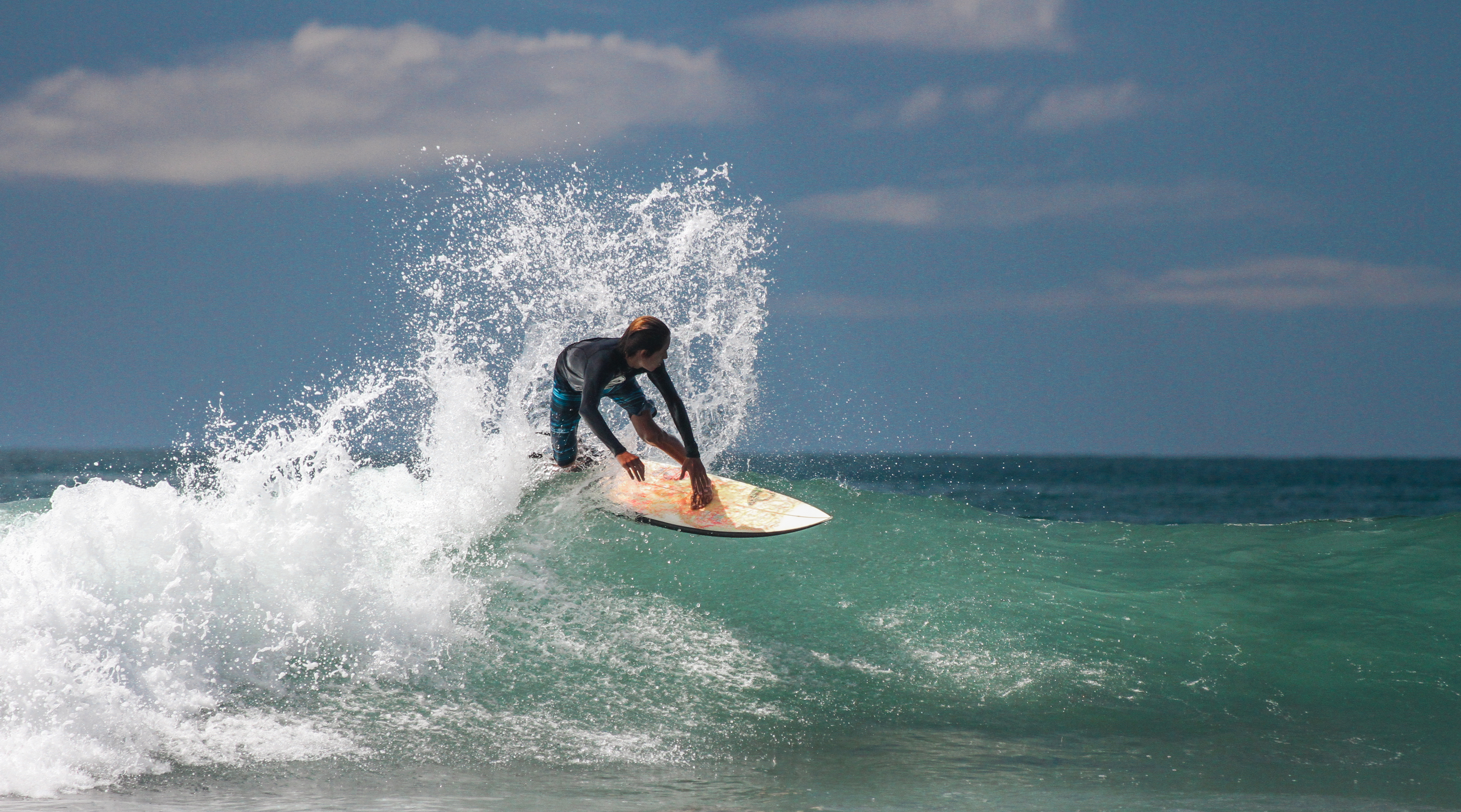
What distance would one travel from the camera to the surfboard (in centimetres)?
687

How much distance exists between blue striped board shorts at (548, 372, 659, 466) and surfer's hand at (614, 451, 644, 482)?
498 mm

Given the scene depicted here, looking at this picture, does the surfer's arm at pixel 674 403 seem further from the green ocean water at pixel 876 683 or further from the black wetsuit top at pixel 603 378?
the green ocean water at pixel 876 683

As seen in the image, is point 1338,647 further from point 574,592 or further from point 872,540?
point 574,592

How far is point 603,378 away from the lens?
20.9ft

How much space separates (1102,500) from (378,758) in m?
30.8

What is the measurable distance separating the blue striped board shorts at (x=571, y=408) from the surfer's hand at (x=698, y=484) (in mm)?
478

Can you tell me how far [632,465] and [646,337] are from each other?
0.86 meters

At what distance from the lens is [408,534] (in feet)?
20.9

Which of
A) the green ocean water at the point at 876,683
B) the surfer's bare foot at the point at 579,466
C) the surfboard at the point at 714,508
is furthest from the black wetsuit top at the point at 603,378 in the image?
the green ocean water at the point at 876,683

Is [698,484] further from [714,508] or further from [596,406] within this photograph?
[596,406]

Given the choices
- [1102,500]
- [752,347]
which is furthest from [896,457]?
[752,347]

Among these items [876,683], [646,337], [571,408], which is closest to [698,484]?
[571,408]

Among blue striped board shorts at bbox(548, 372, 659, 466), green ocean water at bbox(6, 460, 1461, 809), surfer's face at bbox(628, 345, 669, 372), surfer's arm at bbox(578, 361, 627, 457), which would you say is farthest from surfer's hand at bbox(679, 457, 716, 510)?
surfer's face at bbox(628, 345, 669, 372)

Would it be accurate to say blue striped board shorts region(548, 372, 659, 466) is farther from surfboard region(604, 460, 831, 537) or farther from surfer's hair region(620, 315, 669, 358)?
surfer's hair region(620, 315, 669, 358)
